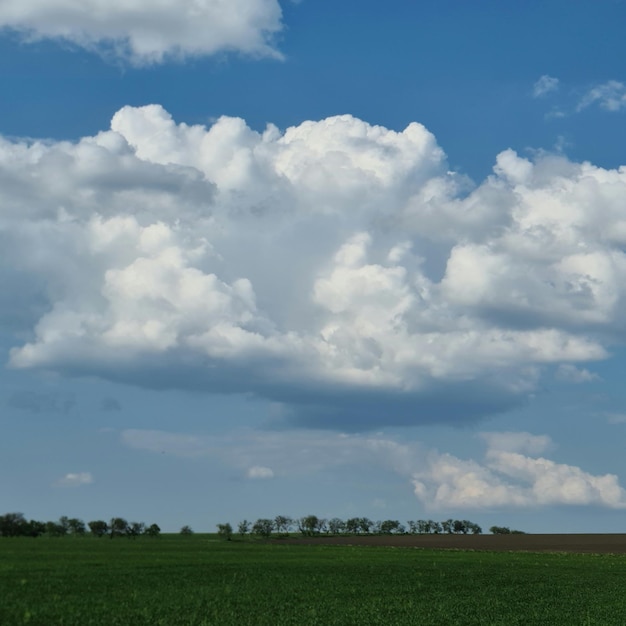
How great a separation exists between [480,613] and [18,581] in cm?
2958

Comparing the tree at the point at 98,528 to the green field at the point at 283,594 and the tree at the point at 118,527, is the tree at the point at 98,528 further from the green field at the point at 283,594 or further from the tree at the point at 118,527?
the green field at the point at 283,594

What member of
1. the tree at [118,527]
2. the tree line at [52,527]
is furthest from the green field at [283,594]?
the tree at [118,527]

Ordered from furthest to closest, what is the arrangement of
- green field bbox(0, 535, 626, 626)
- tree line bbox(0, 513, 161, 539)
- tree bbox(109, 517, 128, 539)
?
tree bbox(109, 517, 128, 539)
tree line bbox(0, 513, 161, 539)
green field bbox(0, 535, 626, 626)

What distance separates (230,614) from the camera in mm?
41781

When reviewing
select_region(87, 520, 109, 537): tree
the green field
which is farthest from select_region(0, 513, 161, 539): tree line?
the green field

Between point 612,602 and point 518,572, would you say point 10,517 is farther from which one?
point 612,602

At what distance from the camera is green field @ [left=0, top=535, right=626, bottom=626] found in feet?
135

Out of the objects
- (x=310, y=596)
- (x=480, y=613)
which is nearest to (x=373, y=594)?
(x=310, y=596)

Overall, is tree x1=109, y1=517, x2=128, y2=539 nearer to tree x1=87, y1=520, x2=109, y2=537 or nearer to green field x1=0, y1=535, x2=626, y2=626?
tree x1=87, y1=520, x2=109, y2=537

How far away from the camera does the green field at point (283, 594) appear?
4112 cm

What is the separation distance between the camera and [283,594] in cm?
5238

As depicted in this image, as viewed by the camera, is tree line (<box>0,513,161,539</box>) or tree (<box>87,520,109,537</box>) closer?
tree line (<box>0,513,161,539</box>)

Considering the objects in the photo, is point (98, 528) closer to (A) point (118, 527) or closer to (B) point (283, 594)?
(A) point (118, 527)

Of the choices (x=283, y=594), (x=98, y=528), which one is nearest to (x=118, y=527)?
(x=98, y=528)
